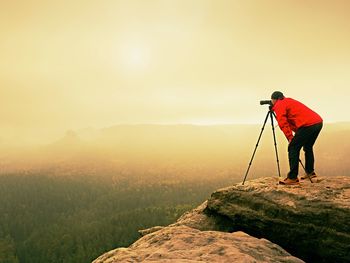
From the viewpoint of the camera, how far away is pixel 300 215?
10602 millimetres

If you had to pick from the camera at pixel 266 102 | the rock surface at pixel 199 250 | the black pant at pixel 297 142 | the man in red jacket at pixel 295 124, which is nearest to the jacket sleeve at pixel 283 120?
the man in red jacket at pixel 295 124

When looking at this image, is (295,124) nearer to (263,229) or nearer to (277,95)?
(277,95)

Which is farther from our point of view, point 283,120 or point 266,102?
point 266,102

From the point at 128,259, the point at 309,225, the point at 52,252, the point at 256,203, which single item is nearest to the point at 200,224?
the point at 256,203

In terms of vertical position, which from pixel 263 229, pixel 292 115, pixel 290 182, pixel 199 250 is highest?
pixel 292 115

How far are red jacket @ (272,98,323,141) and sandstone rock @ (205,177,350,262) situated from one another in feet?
7.11

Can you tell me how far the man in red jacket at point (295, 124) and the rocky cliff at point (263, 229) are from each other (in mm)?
924

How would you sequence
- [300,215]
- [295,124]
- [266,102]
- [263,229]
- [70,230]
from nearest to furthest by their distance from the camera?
[300,215] < [263,229] < [295,124] < [266,102] < [70,230]

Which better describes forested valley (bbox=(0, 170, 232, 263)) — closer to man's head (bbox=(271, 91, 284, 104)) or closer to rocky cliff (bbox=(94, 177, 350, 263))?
rocky cliff (bbox=(94, 177, 350, 263))

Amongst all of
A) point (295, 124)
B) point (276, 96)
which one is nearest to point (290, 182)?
point (295, 124)

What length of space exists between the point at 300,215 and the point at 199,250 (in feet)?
13.4

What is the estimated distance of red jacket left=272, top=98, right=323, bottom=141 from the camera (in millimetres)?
11969

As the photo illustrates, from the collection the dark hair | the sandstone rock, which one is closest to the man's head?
the dark hair

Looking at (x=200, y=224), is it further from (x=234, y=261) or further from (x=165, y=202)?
(x=165, y=202)
